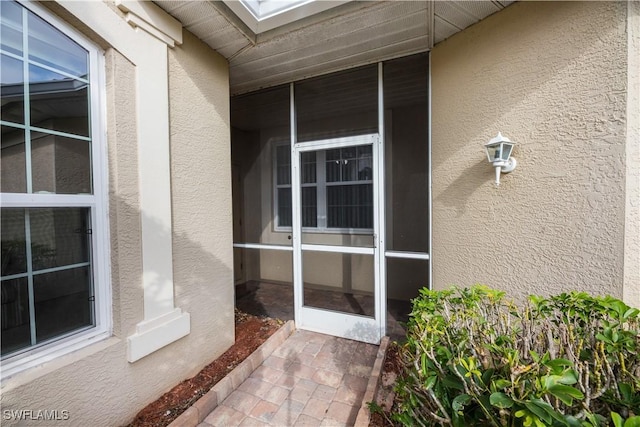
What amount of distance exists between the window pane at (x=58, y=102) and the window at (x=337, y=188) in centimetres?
225

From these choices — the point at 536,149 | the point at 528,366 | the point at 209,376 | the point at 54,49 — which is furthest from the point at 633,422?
the point at 54,49

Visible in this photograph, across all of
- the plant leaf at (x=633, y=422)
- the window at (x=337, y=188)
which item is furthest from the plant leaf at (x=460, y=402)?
the window at (x=337, y=188)

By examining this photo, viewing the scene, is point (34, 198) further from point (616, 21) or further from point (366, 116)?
point (616, 21)

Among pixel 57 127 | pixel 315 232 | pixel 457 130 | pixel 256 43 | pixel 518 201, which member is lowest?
pixel 315 232

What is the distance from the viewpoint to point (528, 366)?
999 millimetres

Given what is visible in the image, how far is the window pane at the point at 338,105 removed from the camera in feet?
10.6

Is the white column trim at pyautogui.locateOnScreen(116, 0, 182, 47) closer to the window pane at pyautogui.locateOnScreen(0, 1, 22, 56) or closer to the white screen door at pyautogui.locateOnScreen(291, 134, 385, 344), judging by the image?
Result: the window pane at pyautogui.locateOnScreen(0, 1, 22, 56)

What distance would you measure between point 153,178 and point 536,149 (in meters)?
3.34

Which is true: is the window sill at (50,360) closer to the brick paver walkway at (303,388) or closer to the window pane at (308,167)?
the brick paver walkway at (303,388)

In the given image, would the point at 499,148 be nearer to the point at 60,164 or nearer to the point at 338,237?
the point at 338,237

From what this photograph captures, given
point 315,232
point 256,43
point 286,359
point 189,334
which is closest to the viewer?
point 189,334

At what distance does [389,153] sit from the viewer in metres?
3.18

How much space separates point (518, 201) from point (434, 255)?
958mm

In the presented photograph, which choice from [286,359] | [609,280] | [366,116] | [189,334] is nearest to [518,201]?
[609,280]
